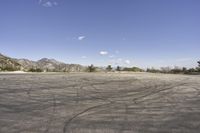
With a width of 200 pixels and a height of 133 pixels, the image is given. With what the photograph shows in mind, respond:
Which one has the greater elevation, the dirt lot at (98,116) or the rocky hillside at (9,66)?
the rocky hillside at (9,66)

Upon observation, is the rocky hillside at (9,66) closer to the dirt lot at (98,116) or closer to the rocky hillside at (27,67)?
the rocky hillside at (27,67)

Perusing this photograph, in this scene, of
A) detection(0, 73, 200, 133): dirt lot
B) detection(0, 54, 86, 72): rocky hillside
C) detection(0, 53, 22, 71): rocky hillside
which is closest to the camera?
detection(0, 73, 200, 133): dirt lot

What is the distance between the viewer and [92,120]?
14.7ft

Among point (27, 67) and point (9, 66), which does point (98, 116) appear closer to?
point (9, 66)

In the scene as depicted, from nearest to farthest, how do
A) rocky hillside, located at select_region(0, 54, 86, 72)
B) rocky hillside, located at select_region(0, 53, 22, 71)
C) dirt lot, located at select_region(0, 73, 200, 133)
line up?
1. dirt lot, located at select_region(0, 73, 200, 133)
2. rocky hillside, located at select_region(0, 53, 22, 71)
3. rocky hillside, located at select_region(0, 54, 86, 72)

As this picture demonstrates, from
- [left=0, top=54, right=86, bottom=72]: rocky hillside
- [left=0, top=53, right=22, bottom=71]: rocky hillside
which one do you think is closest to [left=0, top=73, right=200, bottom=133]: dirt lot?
[left=0, top=53, right=22, bottom=71]: rocky hillside

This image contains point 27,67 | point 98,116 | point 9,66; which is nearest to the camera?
point 98,116

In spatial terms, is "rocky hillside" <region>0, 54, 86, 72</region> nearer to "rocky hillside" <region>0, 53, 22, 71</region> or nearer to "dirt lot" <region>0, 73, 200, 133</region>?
"rocky hillside" <region>0, 53, 22, 71</region>

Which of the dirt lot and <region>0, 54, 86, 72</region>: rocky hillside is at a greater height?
<region>0, 54, 86, 72</region>: rocky hillside

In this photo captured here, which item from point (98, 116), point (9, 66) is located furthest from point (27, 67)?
point (98, 116)

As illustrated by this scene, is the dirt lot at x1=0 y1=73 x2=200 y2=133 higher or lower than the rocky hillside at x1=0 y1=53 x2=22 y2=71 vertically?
lower

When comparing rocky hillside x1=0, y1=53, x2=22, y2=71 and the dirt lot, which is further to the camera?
rocky hillside x1=0, y1=53, x2=22, y2=71

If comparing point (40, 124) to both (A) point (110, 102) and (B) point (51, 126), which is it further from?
(A) point (110, 102)

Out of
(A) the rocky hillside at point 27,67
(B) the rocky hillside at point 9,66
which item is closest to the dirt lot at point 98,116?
(B) the rocky hillside at point 9,66
